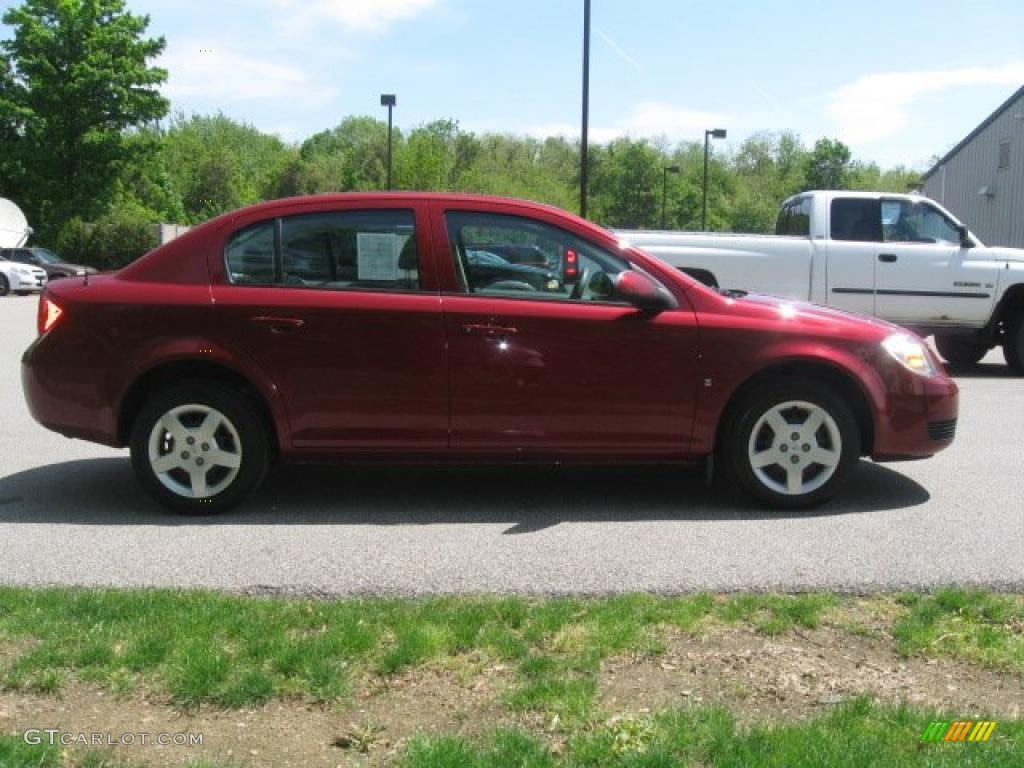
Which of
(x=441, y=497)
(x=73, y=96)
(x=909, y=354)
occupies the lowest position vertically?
(x=441, y=497)

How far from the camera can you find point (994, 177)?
1195 inches

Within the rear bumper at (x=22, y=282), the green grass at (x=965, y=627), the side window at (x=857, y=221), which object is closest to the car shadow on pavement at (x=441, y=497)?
the green grass at (x=965, y=627)

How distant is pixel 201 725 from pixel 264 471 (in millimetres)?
2488

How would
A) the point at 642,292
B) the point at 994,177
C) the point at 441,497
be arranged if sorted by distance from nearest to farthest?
1. the point at 642,292
2. the point at 441,497
3. the point at 994,177

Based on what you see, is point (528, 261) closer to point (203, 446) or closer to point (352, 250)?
point (352, 250)

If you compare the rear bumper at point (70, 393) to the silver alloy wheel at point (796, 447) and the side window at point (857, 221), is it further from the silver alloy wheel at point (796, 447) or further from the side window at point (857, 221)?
the side window at point (857, 221)

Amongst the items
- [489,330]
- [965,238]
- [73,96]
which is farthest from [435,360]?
[73,96]

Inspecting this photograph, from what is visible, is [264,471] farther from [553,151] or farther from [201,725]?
[553,151]

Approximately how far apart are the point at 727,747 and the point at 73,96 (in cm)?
4518

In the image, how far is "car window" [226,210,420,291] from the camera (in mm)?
5488

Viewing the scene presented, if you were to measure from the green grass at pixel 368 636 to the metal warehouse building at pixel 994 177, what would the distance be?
88.3 feet

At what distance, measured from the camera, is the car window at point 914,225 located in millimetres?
11750

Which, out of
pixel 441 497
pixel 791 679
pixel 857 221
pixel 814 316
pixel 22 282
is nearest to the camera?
pixel 791 679

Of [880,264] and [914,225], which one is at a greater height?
[914,225]
